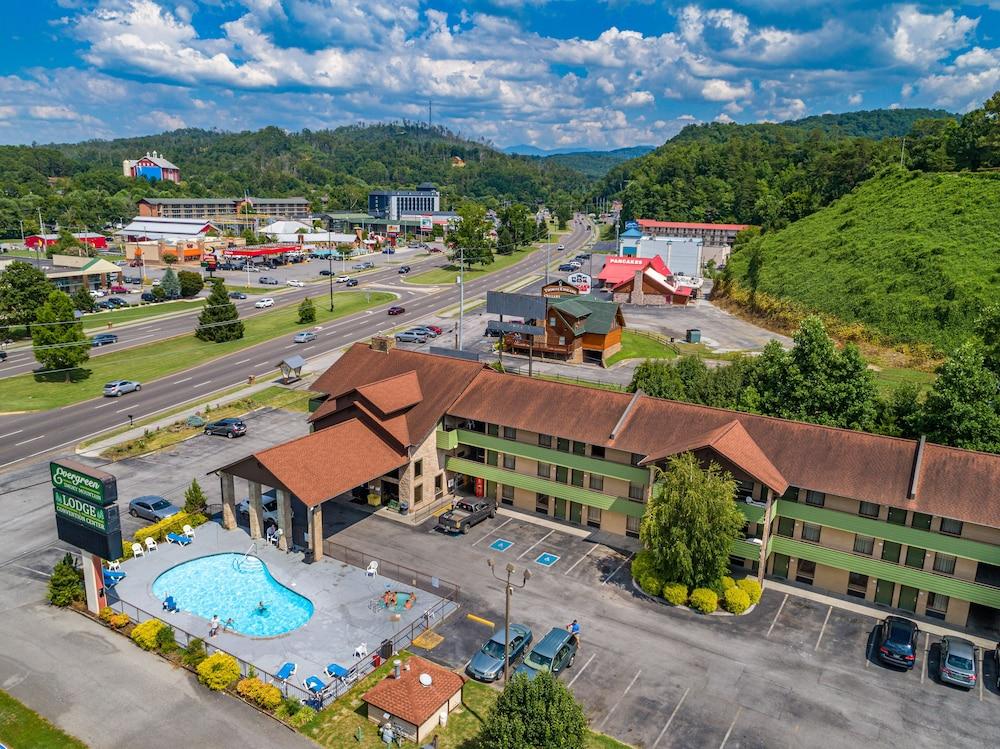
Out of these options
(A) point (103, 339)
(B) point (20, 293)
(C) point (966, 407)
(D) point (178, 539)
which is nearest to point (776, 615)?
(C) point (966, 407)

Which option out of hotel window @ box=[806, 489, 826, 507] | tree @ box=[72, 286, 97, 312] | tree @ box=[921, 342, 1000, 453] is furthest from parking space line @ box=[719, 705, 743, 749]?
tree @ box=[72, 286, 97, 312]

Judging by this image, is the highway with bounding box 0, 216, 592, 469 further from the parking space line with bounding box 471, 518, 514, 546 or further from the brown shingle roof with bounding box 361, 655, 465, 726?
the brown shingle roof with bounding box 361, 655, 465, 726

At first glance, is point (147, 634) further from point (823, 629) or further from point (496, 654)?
point (823, 629)

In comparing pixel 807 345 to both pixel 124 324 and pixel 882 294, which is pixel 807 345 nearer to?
pixel 882 294

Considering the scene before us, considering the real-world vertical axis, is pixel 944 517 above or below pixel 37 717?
above

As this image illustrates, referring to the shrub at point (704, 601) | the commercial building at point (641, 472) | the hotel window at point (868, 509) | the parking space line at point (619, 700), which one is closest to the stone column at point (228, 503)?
the commercial building at point (641, 472)

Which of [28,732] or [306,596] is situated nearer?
[28,732]

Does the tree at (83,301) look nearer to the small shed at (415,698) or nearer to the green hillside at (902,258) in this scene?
the small shed at (415,698)

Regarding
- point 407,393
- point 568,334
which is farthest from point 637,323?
point 407,393
